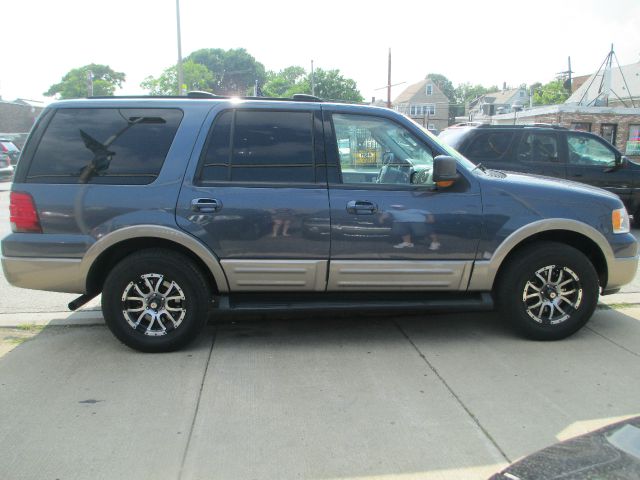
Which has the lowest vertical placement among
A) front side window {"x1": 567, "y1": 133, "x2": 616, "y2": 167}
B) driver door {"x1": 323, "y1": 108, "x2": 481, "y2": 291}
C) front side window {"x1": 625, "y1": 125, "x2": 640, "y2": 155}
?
driver door {"x1": 323, "y1": 108, "x2": 481, "y2": 291}

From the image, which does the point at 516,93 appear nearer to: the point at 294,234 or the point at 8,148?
the point at 8,148

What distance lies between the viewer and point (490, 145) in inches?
313

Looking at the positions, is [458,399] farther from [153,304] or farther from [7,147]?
[7,147]

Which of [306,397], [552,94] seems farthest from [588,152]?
[552,94]

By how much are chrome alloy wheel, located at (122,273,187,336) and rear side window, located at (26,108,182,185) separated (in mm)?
786

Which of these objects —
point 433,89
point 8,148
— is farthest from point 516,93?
point 8,148

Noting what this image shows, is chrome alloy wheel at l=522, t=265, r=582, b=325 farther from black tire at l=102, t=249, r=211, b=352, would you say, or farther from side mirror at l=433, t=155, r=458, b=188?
black tire at l=102, t=249, r=211, b=352

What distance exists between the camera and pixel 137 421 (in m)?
3.05

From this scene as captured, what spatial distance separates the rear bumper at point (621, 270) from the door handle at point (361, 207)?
2044 mm

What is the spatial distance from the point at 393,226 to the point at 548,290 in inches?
55.5

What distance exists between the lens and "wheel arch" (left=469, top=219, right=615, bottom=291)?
404cm

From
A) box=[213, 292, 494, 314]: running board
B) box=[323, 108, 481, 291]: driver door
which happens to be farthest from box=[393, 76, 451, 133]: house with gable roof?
box=[213, 292, 494, 314]: running board

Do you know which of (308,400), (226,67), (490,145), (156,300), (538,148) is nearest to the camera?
(308,400)

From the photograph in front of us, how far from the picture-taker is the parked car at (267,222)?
3.84 metres
